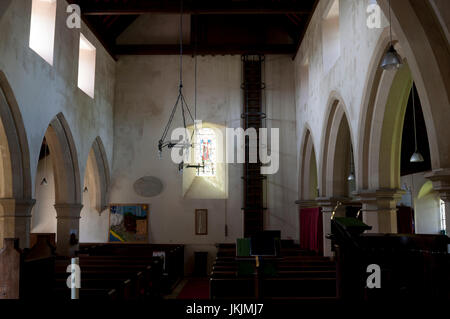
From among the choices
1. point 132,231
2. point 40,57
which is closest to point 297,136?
point 132,231

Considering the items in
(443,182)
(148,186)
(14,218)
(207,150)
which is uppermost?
(207,150)

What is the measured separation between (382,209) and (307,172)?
244 inches

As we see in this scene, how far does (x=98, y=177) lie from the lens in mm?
13742

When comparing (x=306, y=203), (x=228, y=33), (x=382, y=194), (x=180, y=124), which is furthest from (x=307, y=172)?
(x=382, y=194)

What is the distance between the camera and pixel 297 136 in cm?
1423

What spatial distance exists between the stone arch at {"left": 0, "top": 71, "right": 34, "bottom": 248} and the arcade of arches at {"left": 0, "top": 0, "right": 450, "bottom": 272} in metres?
0.02

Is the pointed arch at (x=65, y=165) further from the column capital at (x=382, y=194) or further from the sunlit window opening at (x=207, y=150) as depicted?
the column capital at (x=382, y=194)

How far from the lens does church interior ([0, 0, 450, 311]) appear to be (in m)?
4.90

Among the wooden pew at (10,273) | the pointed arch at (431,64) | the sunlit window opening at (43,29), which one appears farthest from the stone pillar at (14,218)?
the pointed arch at (431,64)

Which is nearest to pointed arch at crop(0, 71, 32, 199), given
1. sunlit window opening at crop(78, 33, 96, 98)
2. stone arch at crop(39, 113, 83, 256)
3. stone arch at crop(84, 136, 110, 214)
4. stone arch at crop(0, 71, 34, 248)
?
stone arch at crop(0, 71, 34, 248)

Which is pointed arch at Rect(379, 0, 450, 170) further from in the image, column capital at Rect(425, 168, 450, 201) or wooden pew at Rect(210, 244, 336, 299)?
wooden pew at Rect(210, 244, 336, 299)

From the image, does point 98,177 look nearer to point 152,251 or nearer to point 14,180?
point 152,251

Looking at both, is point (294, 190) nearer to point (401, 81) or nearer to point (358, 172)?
point (358, 172)

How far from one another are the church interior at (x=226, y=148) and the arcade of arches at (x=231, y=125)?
3 cm
